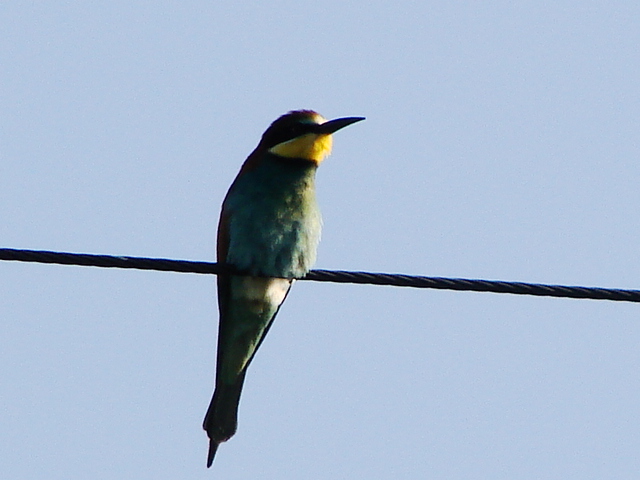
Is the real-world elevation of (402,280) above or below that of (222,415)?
above

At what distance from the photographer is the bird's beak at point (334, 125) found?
5.07m

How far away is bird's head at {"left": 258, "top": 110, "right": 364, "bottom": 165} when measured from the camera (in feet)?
16.3

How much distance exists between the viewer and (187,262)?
3.60 metres

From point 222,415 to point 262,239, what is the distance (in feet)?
2.85

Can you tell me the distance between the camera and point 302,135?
504 cm

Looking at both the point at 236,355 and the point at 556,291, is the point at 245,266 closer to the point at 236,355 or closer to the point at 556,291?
the point at 236,355

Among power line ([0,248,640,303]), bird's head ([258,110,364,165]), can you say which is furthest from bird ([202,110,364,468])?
power line ([0,248,640,303])

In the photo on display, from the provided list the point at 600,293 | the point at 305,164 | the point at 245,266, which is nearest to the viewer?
the point at 600,293

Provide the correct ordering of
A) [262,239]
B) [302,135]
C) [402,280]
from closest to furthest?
1. [402,280]
2. [262,239]
3. [302,135]

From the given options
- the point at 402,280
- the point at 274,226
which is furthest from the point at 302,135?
the point at 402,280

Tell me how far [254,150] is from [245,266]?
0.74 meters

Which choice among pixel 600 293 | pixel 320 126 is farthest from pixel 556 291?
pixel 320 126

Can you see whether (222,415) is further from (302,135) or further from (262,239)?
(302,135)

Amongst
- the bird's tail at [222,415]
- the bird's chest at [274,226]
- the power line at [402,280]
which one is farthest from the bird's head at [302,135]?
the power line at [402,280]
